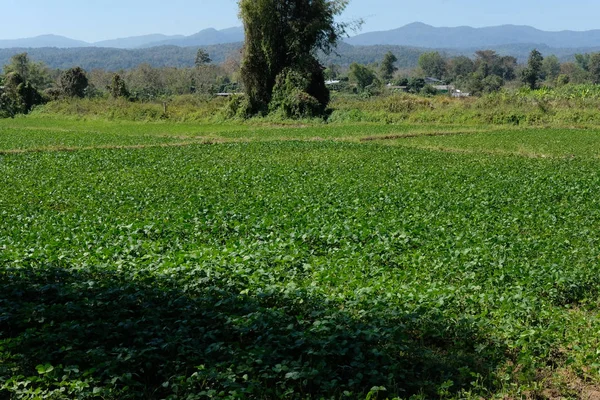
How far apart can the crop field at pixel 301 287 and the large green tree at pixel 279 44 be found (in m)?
33.8

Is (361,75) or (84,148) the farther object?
(361,75)

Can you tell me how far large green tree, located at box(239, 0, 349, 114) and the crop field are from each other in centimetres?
3377

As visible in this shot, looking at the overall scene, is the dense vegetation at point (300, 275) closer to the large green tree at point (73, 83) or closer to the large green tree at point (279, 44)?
the large green tree at point (279, 44)

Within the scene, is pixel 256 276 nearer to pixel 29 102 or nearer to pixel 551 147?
pixel 551 147

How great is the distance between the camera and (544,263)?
10.5 metres

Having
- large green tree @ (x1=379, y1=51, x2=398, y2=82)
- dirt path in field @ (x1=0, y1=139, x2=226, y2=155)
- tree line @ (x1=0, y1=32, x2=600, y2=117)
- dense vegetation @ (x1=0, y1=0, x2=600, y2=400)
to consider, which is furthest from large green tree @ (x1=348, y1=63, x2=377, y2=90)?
dense vegetation @ (x1=0, y1=0, x2=600, y2=400)

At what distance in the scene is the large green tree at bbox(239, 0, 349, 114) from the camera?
53.4 metres

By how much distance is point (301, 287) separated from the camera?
9.34 m

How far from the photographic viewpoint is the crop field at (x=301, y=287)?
21.5 feet

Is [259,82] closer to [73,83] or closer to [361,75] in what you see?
[73,83]

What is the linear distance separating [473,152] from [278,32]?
2866 centimetres

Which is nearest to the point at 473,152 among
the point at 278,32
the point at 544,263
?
the point at 544,263

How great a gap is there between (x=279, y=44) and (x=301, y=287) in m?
47.5

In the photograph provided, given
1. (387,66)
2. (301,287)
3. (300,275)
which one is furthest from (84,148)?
(387,66)
